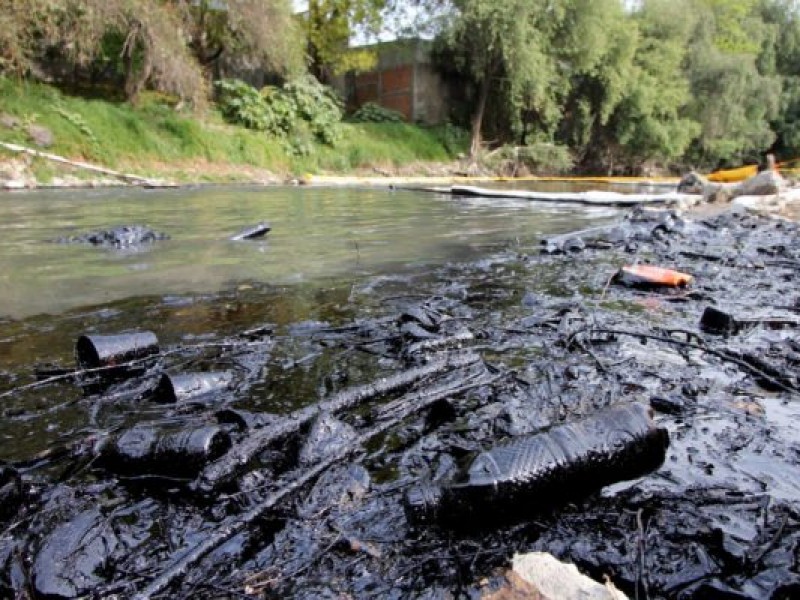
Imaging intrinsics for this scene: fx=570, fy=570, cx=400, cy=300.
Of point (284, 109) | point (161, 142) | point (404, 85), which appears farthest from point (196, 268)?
point (404, 85)

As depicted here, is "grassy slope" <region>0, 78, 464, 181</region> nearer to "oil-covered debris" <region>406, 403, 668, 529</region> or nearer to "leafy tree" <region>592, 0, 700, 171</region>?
"leafy tree" <region>592, 0, 700, 171</region>

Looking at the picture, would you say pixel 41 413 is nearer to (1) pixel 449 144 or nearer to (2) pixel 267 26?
(2) pixel 267 26

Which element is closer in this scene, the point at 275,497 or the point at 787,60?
the point at 275,497

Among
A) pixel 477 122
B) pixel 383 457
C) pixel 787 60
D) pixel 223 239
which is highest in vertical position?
pixel 787 60

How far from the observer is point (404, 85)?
32531 millimetres

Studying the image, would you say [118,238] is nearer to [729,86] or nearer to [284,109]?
[284,109]

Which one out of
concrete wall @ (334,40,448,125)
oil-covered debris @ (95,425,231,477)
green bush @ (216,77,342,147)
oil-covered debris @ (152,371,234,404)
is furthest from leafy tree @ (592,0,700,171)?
oil-covered debris @ (95,425,231,477)

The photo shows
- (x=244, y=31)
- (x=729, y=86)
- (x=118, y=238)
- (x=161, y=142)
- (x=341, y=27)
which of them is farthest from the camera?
(x=729, y=86)

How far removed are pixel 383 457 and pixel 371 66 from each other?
3263 cm

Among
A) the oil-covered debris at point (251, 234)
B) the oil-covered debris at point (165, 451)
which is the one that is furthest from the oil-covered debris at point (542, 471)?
the oil-covered debris at point (251, 234)

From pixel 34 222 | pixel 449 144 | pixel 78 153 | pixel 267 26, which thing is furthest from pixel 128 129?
pixel 449 144

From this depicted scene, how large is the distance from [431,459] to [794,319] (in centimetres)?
333

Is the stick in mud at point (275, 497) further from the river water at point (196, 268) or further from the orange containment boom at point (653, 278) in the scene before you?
the orange containment boom at point (653, 278)

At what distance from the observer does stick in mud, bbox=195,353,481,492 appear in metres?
2.04
